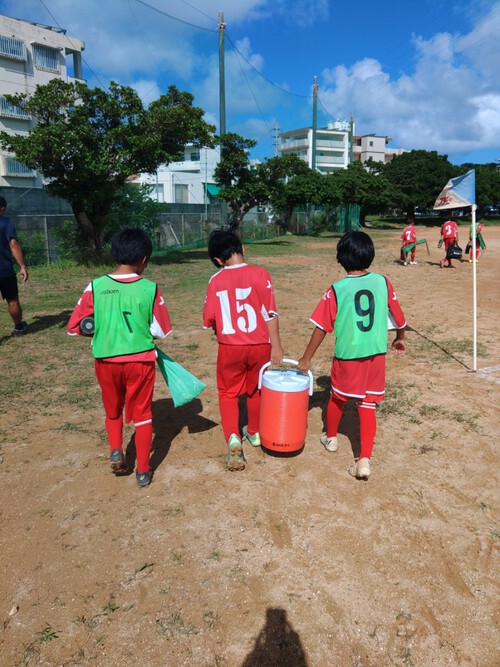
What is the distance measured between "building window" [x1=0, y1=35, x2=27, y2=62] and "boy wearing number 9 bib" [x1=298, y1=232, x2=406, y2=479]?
4667 centimetres

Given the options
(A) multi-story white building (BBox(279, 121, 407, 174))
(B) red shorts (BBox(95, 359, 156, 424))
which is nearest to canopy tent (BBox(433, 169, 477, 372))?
(B) red shorts (BBox(95, 359, 156, 424))

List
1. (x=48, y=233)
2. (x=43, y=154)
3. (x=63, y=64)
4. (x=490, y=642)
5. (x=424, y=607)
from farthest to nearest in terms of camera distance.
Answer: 1. (x=63, y=64)
2. (x=48, y=233)
3. (x=43, y=154)
4. (x=424, y=607)
5. (x=490, y=642)

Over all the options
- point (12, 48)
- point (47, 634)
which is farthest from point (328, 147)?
point (47, 634)

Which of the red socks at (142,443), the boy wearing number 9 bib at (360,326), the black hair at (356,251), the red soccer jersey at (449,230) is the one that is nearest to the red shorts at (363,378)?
the boy wearing number 9 bib at (360,326)

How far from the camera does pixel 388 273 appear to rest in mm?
15180

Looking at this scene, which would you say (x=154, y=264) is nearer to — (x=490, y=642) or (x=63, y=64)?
(x=490, y=642)

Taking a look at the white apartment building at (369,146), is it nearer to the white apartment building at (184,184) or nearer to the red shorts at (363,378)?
the white apartment building at (184,184)

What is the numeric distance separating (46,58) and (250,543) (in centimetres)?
5092

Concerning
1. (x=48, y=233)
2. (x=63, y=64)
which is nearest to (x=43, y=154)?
(x=48, y=233)

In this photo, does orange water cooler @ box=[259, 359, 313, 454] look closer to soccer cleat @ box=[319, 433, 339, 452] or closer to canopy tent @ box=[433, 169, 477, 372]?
soccer cleat @ box=[319, 433, 339, 452]

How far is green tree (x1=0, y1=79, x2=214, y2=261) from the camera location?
45.0 ft

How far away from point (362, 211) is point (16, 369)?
37116mm

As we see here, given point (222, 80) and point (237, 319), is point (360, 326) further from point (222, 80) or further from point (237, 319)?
point (222, 80)

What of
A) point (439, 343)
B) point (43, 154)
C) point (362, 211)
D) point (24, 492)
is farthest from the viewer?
point (362, 211)
